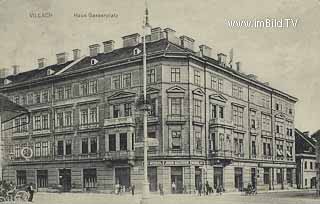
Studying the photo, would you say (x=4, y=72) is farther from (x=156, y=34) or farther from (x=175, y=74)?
(x=175, y=74)

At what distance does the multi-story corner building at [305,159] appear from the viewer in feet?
18.2

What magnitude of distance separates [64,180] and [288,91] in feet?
6.76

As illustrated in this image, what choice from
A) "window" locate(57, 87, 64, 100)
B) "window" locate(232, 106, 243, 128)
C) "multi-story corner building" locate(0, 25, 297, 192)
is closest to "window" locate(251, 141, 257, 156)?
"multi-story corner building" locate(0, 25, 297, 192)

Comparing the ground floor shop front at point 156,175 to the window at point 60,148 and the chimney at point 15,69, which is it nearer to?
the window at point 60,148

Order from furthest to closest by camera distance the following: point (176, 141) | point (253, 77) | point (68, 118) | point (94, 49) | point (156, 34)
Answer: point (68, 118) < point (176, 141) < point (94, 49) < point (253, 77) < point (156, 34)

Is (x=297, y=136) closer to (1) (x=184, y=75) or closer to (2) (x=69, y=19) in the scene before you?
(1) (x=184, y=75)

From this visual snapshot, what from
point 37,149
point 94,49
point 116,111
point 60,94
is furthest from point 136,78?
point 37,149

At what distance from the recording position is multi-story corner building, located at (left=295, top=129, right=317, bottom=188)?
5.54m

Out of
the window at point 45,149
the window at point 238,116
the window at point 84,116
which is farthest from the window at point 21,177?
the window at point 238,116

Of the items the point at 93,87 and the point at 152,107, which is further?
the point at 93,87

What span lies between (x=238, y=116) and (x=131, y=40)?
112 centimetres

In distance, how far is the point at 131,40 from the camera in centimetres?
552

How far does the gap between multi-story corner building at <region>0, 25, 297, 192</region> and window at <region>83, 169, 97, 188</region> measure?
0.01 metres

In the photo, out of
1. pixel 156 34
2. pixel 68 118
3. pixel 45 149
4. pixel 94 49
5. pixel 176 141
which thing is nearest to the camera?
pixel 156 34
